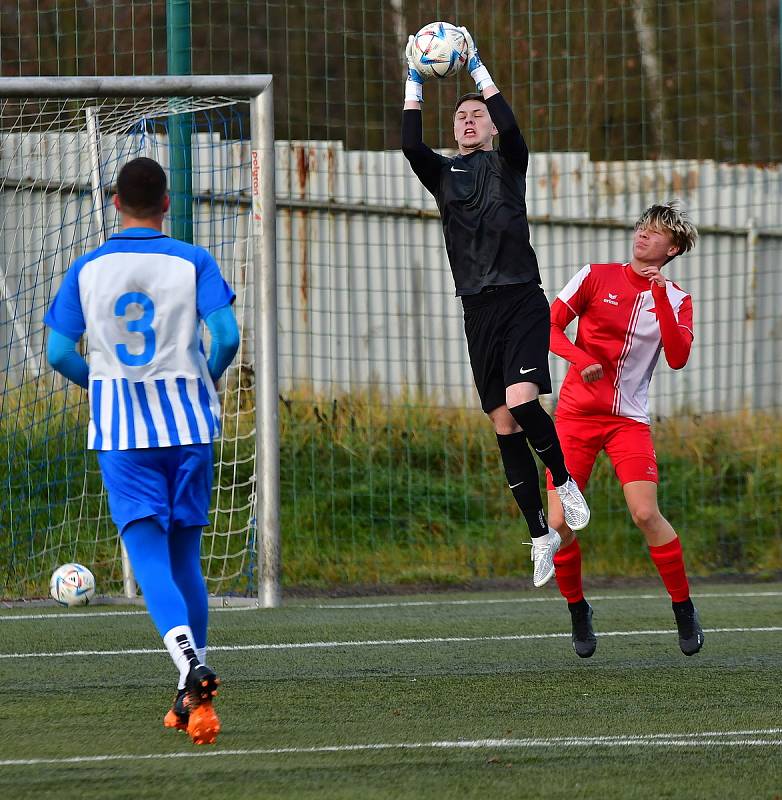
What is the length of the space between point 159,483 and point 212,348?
448 mm

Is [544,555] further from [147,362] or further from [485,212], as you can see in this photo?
[147,362]

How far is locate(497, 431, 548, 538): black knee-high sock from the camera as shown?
6172 millimetres

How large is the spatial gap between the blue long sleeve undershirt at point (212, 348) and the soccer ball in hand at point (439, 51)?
A: 1975mm

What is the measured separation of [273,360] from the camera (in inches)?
316

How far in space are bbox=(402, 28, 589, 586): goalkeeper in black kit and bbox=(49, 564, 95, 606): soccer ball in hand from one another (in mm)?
2991

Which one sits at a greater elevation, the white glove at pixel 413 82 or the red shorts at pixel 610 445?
the white glove at pixel 413 82

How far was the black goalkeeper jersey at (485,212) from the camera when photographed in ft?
19.9

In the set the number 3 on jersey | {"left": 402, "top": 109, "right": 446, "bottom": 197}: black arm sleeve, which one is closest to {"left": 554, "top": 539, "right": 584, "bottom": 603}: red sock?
{"left": 402, "top": 109, "right": 446, "bottom": 197}: black arm sleeve

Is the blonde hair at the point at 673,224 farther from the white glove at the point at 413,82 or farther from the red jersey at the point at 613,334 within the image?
the white glove at the point at 413,82

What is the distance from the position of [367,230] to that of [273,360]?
3798mm

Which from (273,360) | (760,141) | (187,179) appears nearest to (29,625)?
(273,360)

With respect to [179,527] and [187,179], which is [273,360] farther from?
[179,527]

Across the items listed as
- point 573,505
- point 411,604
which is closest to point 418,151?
point 573,505

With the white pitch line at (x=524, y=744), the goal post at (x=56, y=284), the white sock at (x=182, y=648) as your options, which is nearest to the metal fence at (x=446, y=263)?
the goal post at (x=56, y=284)
